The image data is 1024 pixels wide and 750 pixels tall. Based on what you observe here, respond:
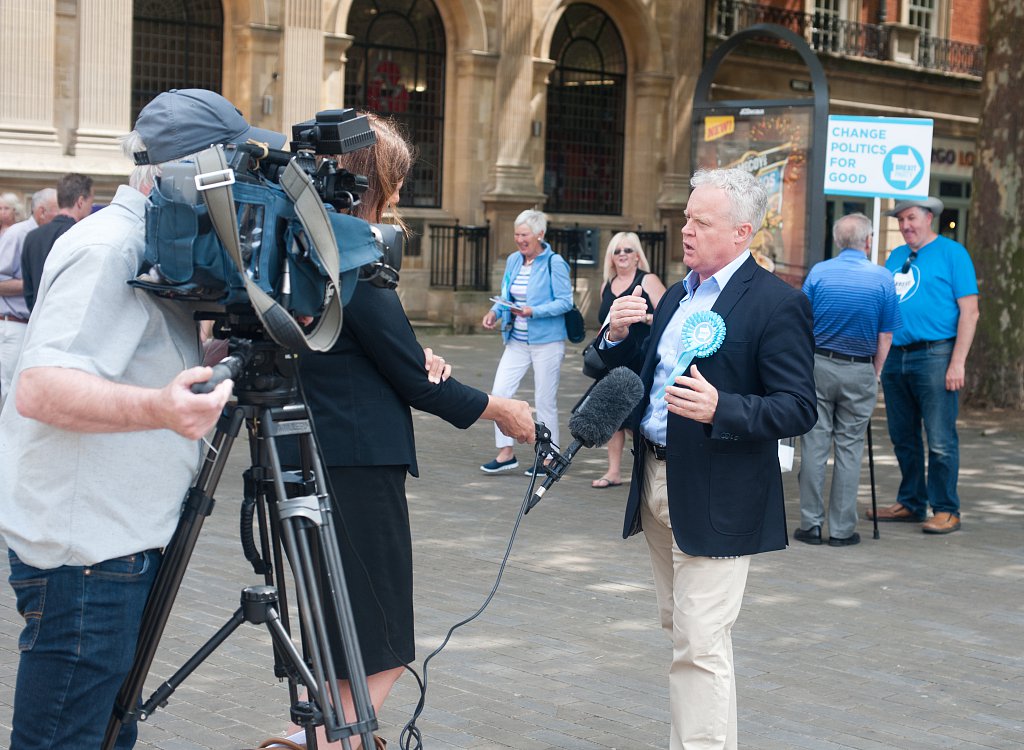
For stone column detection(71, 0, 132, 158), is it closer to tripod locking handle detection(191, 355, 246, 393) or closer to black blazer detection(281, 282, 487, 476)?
black blazer detection(281, 282, 487, 476)

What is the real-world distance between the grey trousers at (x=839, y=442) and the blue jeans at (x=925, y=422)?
573mm

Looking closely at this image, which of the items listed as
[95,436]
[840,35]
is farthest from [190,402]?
[840,35]

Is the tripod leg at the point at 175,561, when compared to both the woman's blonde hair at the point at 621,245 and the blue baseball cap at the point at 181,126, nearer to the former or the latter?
the blue baseball cap at the point at 181,126

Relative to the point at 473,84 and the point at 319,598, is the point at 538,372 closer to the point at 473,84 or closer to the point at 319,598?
the point at 319,598

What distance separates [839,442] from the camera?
8703 millimetres

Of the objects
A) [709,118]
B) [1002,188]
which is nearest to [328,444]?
[709,118]

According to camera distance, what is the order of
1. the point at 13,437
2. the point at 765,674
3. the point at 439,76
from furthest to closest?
the point at 439,76 → the point at 765,674 → the point at 13,437

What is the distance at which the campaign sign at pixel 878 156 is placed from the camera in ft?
38.3

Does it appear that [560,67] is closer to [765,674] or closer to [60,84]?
[60,84]

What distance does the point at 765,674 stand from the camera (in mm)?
5891

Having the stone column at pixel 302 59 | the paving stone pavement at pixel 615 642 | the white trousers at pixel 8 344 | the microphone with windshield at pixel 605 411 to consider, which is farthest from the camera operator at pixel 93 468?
the stone column at pixel 302 59

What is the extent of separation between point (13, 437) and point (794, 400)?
2.23 meters

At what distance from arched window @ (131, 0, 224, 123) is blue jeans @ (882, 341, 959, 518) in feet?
49.6

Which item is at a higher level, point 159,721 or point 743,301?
point 743,301
